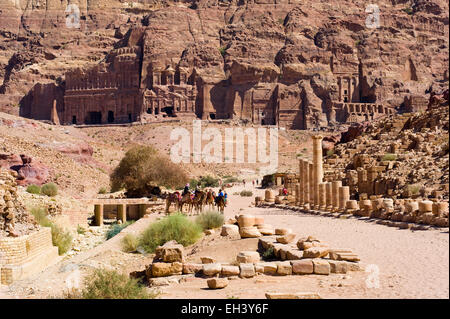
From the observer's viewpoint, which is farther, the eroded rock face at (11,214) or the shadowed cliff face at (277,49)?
the shadowed cliff face at (277,49)

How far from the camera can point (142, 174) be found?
43531 mm

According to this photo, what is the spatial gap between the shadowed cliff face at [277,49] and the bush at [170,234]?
74697 mm

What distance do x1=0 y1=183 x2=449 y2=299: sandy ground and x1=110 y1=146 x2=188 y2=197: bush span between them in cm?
2354

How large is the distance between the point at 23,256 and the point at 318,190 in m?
17.5

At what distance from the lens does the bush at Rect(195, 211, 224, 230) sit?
842 inches

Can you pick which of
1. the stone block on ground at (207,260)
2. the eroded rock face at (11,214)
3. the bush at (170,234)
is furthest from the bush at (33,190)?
the stone block on ground at (207,260)

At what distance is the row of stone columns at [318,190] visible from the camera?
28.6 metres

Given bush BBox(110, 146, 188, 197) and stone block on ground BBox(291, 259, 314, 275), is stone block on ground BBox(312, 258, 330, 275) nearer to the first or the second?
stone block on ground BBox(291, 259, 314, 275)

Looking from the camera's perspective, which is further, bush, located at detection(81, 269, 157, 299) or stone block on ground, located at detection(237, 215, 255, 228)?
stone block on ground, located at detection(237, 215, 255, 228)

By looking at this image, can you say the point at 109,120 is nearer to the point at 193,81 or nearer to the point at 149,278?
the point at 193,81

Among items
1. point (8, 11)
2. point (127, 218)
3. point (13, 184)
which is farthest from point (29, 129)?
point (8, 11)

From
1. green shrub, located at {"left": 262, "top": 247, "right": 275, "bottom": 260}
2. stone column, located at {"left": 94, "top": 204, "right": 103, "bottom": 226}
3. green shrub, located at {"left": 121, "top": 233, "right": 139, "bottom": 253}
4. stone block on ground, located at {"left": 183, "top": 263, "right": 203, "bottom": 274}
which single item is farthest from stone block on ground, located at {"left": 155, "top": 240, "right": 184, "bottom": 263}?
stone column, located at {"left": 94, "top": 204, "right": 103, "bottom": 226}

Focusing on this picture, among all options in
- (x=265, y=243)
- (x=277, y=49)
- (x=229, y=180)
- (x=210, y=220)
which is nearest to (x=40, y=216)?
(x=210, y=220)

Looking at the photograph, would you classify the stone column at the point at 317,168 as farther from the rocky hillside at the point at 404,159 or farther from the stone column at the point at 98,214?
the stone column at the point at 98,214
